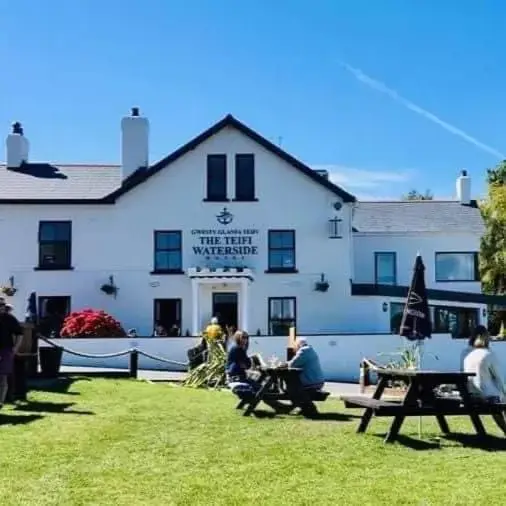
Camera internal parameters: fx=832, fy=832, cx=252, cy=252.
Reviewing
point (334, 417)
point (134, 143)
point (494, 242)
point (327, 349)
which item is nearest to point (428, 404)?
point (334, 417)

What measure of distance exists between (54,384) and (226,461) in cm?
975

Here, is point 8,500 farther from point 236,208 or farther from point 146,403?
point 236,208

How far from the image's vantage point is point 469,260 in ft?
115

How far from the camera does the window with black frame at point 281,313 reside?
31.3 meters

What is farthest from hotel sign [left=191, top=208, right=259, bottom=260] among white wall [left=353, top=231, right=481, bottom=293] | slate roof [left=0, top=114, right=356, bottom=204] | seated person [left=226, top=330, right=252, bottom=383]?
seated person [left=226, top=330, right=252, bottom=383]

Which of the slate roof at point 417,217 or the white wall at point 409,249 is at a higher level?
the slate roof at point 417,217

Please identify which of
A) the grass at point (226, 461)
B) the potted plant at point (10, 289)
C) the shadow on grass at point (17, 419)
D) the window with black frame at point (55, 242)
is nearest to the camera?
the grass at point (226, 461)

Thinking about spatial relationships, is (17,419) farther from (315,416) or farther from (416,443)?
(416,443)

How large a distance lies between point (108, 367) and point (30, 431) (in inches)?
594

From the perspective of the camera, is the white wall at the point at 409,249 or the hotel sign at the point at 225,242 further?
the white wall at the point at 409,249

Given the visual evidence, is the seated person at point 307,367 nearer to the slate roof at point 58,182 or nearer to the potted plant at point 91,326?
the potted plant at point 91,326

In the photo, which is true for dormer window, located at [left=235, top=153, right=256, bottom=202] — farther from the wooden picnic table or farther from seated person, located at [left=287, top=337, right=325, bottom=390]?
the wooden picnic table

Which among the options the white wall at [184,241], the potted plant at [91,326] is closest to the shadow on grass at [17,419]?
the potted plant at [91,326]

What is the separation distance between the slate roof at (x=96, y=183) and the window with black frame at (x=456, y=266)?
5.77m
